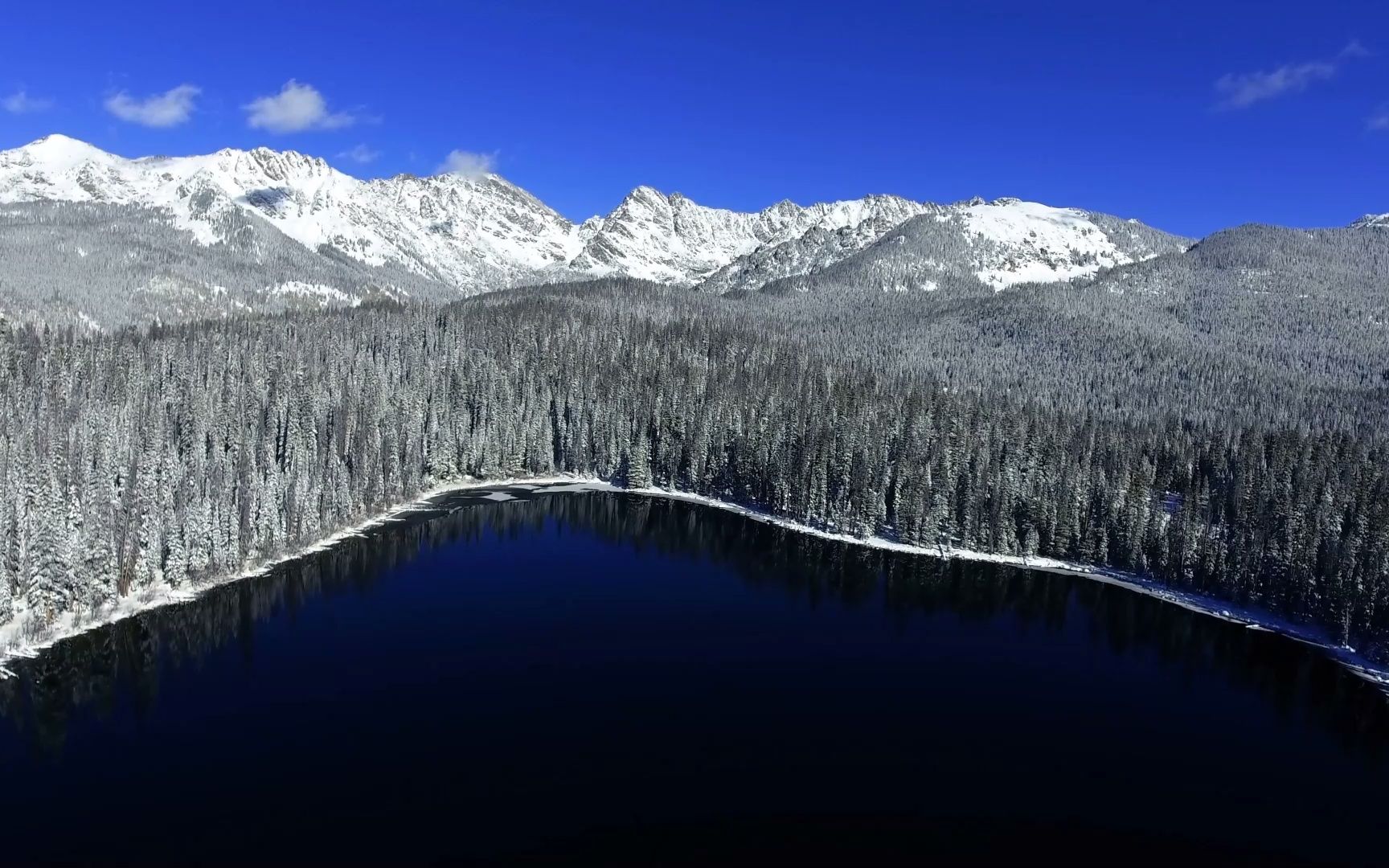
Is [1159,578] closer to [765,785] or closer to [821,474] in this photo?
[821,474]

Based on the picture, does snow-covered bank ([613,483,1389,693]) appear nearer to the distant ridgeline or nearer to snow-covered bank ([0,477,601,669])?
the distant ridgeline

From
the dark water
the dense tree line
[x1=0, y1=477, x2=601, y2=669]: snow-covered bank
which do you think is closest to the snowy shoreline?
[x1=0, y1=477, x2=601, y2=669]: snow-covered bank

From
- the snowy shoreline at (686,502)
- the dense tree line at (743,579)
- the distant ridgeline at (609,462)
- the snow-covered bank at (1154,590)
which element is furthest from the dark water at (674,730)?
the distant ridgeline at (609,462)

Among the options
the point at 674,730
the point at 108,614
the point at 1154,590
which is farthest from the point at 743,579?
the point at 108,614

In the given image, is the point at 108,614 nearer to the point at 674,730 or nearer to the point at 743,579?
the point at 674,730

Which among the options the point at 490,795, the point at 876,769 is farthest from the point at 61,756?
the point at 876,769
